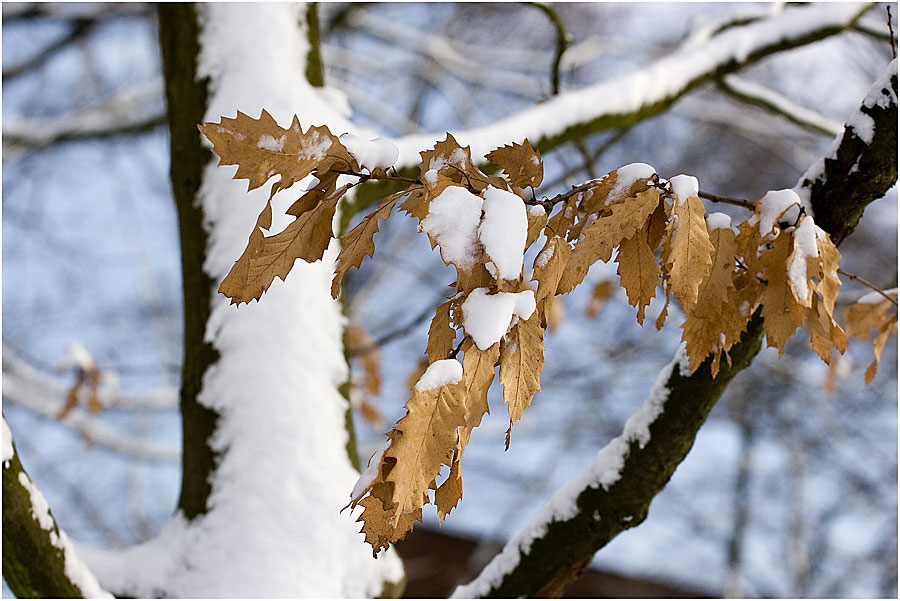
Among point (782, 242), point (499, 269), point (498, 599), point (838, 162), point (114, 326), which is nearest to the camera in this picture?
point (499, 269)

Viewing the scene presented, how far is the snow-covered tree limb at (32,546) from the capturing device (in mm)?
753

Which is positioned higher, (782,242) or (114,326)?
(782,242)

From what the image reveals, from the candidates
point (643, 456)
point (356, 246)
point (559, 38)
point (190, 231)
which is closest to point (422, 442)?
point (356, 246)

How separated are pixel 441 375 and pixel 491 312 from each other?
0.05 m

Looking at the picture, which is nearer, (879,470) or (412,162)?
(412,162)

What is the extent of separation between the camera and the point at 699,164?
5773mm

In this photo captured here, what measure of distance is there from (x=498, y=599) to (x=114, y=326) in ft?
15.8

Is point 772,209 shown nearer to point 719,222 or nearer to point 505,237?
point 719,222

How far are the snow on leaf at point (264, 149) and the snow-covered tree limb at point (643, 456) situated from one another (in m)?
0.52

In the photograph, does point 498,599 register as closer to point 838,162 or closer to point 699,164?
point 838,162

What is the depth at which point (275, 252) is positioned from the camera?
1.60 feet

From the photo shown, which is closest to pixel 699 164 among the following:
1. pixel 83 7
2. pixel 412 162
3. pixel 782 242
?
pixel 83 7

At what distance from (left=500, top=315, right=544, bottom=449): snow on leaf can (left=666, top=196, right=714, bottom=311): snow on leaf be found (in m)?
0.12

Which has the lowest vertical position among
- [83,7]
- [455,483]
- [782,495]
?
[782,495]
